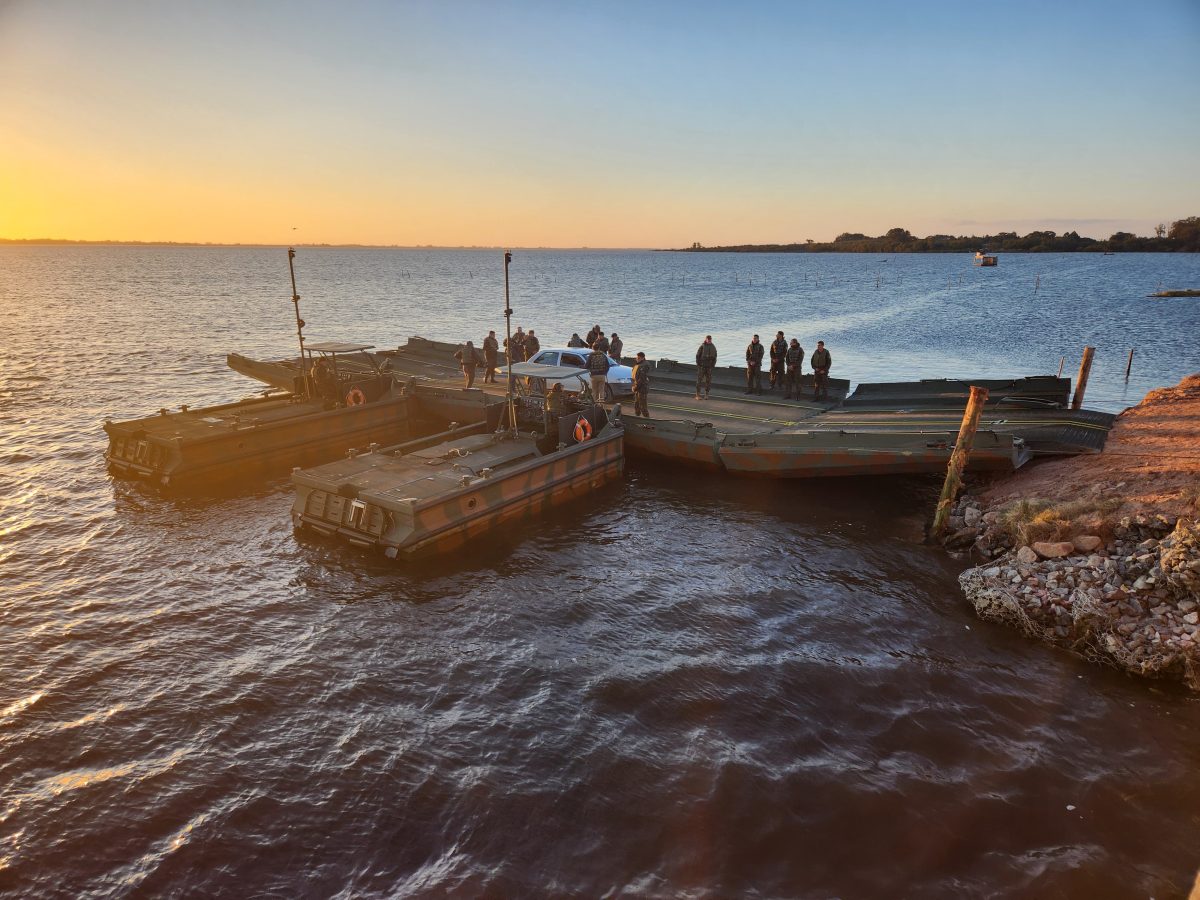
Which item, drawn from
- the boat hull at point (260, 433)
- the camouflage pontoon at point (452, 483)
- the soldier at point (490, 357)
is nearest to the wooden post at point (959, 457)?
the camouflage pontoon at point (452, 483)

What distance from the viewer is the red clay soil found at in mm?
11578

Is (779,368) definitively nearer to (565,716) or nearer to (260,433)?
(260,433)

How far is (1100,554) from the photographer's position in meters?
10.7

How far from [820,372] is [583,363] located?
7303 millimetres

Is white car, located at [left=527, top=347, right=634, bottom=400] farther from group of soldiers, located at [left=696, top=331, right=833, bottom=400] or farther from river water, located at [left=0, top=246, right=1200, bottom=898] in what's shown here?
river water, located at [left=0, top=246, right=1200, bottom=898]

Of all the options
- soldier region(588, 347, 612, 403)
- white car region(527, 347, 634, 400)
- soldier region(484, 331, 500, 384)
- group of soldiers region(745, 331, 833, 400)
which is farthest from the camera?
soldier region(484, 331, 500, 384)

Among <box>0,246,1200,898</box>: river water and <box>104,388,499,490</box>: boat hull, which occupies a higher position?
<box>104,388,499,490</box>: boat hull

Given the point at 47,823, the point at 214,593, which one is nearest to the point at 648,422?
the point at 214,593

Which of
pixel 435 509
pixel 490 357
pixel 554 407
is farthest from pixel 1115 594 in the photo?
pixel 490 357

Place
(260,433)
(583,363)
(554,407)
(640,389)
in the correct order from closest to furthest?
(554,407)
(260,433)
(640,389)
(583,363)

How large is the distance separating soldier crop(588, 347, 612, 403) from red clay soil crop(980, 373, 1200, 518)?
33.7ft

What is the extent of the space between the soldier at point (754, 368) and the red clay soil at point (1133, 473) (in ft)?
27.8

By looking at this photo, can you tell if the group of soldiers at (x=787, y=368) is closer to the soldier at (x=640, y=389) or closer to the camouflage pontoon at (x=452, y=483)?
the soldier at (x=640, y=389)

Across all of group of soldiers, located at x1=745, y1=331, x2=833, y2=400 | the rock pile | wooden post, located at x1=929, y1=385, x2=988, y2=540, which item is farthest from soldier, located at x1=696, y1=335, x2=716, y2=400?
the rock pile
